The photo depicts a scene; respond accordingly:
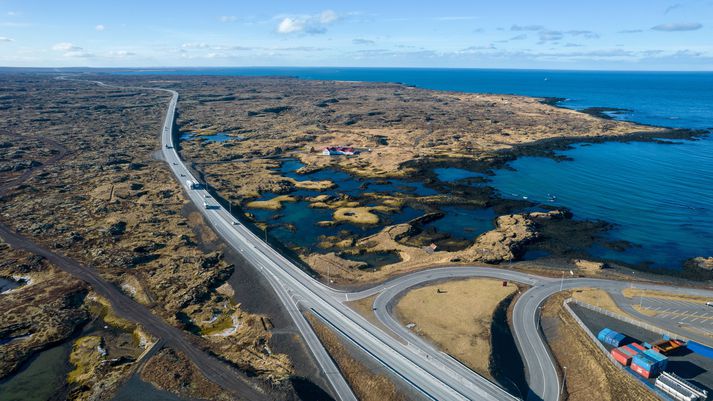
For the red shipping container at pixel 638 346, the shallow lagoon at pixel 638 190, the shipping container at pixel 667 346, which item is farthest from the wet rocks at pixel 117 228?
the shallow lagoon at pixel 638 190

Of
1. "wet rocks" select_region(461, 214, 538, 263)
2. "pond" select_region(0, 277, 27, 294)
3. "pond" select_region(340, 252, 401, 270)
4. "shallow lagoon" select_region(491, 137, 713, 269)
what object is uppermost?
"shallow lagoon" select_region(491, 137, 713, 269)

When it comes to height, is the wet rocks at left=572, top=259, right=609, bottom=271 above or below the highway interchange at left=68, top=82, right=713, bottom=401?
above

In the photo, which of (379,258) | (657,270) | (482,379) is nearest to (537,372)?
(482,379)

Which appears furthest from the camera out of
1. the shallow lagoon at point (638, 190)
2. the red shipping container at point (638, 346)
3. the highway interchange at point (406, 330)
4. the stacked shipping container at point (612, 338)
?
the shallow lagoon at point (638, 190)

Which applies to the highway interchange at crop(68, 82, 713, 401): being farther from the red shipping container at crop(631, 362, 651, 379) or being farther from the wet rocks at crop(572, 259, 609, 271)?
the red shipping container at crop(631, 362, 651, 379)

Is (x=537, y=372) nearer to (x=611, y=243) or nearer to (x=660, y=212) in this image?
(x=611, y=243)

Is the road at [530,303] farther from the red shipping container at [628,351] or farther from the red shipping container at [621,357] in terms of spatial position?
the red shipping container at [628,351]

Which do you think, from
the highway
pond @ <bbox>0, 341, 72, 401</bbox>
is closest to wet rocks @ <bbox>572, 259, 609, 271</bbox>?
the highway
